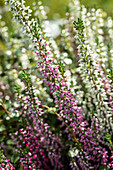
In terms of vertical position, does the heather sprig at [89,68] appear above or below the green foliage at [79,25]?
below

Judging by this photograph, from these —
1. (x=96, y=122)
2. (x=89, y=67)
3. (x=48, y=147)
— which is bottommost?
(x=48, y=147)

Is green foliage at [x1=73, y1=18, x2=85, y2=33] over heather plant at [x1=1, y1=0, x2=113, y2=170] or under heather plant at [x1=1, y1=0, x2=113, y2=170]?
over

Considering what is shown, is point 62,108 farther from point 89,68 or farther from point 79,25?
point 79,25

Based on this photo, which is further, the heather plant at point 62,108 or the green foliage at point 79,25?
the heather plant at point 62,108

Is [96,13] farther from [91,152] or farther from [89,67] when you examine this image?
[91,152]

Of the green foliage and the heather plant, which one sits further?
the heather plant

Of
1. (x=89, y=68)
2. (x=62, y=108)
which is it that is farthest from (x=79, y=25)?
(x=62, y=108)

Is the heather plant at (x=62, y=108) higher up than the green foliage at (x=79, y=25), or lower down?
lower down

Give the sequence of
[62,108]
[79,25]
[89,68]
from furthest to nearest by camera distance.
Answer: [62,108] → [89,68] → [79,25]

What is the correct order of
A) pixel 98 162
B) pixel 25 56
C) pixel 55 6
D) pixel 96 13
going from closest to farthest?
pixel 98 162
pixel 96 13
pixel 25 56
pixel 55 6

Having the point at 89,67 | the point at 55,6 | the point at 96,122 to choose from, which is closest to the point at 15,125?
the point at 96,122

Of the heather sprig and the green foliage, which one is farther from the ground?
the green foliage
